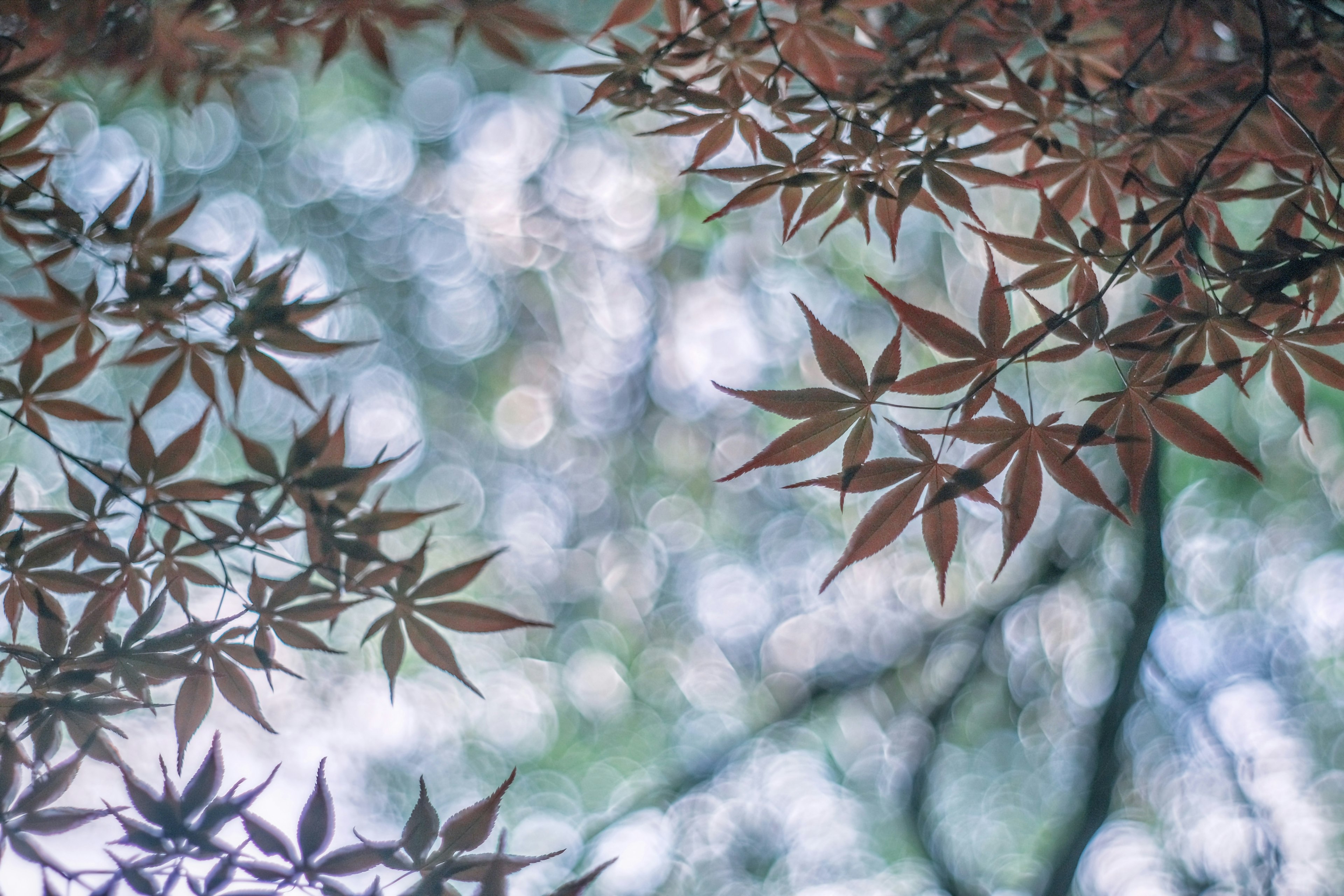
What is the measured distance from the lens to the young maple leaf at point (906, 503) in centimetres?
51

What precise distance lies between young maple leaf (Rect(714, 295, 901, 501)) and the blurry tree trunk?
1808 millimetres

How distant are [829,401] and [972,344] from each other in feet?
0.29

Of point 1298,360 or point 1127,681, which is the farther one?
point 1127,681

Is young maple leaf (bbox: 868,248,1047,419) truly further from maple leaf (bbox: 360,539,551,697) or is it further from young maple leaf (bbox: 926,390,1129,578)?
maple leaf (bbox: 360,539,551,697)

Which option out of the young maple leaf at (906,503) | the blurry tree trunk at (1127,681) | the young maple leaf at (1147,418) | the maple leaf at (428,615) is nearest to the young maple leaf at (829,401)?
the young maple leaf at (906,503)

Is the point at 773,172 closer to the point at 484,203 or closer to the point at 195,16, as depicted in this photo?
the point at 195,16

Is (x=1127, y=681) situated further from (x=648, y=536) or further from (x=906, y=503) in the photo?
(x=906, y=503)

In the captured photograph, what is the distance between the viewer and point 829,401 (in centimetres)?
51

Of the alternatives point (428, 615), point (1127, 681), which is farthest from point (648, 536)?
point (428, 615)

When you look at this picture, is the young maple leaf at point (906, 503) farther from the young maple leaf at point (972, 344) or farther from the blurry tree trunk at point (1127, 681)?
the blurry tree trunk at point (1127, 681)

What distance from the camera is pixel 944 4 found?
0.77 m

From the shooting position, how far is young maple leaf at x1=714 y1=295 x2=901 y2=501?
19.9 inches

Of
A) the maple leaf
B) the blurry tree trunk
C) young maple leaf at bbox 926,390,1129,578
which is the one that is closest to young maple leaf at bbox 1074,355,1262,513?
young maple leaf at bbox 926,390,1129,578

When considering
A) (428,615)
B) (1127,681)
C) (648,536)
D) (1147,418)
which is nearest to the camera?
(1147,418)
